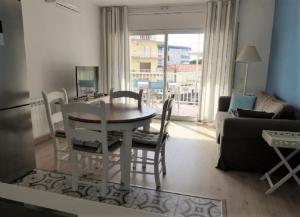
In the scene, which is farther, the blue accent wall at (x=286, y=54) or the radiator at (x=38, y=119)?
the radiator at (x=38, y=119)

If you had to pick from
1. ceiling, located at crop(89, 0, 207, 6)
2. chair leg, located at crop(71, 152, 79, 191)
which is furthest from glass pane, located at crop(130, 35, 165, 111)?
chair leg, located at crop(71, 152, 79, 191)

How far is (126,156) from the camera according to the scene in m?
2.19

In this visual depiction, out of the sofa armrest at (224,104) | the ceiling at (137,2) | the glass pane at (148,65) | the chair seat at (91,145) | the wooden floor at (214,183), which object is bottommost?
the wooden floor at (214,183)

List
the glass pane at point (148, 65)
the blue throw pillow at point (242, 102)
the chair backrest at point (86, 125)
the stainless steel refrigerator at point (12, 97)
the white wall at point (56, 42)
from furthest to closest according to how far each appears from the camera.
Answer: the glass pane at point (148, 65)
the blue throw pillow at point (242, 102)
the white wall at point (56, 42)
the stainless steel refrigerator at point (12, 97)
the chair backrest at point (86, 125)

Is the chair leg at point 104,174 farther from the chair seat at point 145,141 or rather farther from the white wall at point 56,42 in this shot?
the white wall at point 56,42

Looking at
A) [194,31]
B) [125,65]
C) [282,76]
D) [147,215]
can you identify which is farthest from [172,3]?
[147,215]

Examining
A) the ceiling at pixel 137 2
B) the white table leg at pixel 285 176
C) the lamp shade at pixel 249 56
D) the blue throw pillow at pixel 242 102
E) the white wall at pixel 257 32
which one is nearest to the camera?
the white table leg at pixel 285 176

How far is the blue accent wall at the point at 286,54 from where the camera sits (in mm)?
3121

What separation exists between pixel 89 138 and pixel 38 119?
1976 mm

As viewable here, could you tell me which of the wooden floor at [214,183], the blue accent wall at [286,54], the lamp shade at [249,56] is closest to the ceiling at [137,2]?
the lamp shade at [249,56]

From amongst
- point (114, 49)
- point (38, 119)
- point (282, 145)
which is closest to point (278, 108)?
point (282, 145)

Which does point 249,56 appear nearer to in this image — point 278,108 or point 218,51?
point 218,51

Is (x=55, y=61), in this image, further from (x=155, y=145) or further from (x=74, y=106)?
(x=155, y=145)

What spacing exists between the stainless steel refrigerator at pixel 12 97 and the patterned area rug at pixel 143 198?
28 centimetres
